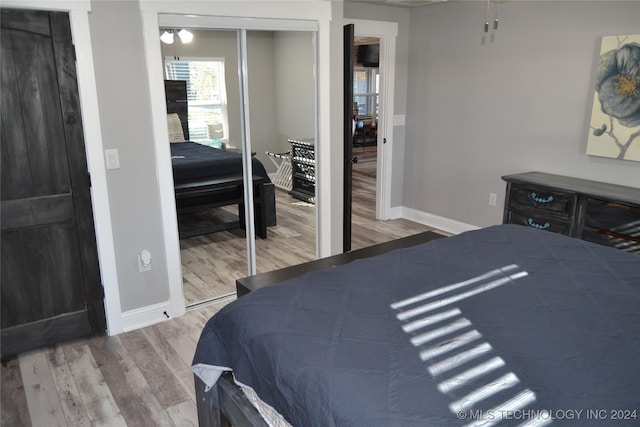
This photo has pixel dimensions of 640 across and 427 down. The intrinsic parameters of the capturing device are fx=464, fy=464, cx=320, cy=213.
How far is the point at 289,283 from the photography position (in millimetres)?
1792

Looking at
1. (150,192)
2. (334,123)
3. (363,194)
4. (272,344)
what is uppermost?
(334,123)

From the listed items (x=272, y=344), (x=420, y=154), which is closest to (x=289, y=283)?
(x=272, y=344)

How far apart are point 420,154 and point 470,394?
4200mm

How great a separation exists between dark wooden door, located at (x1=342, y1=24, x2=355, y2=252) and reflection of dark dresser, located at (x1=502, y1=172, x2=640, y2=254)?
1305 mm

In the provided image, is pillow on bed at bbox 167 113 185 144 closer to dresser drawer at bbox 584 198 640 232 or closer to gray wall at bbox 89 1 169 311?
gray wall at bbox 89 1 169 311

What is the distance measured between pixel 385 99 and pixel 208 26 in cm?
248

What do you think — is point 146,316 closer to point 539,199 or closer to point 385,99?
point 539,199

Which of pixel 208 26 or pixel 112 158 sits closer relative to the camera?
pixel 112 158

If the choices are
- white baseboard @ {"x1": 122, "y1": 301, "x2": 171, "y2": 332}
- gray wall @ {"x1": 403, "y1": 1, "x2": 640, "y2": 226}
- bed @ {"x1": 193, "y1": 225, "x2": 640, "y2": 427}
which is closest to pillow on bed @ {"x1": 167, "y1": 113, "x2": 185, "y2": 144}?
white baseboard @ {"x1": 122, "y1": 301, "x2": 171, "y2": 332}

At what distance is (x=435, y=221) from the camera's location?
16.7 ft

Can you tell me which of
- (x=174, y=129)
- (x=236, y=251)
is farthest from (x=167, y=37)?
(x=236, y=251)

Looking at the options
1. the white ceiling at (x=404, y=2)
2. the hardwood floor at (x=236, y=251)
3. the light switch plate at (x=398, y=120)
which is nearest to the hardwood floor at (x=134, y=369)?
the hardwood floor at (x=236, y=251)

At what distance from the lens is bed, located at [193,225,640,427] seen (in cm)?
111

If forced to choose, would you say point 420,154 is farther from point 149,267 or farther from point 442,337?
point 442,337
